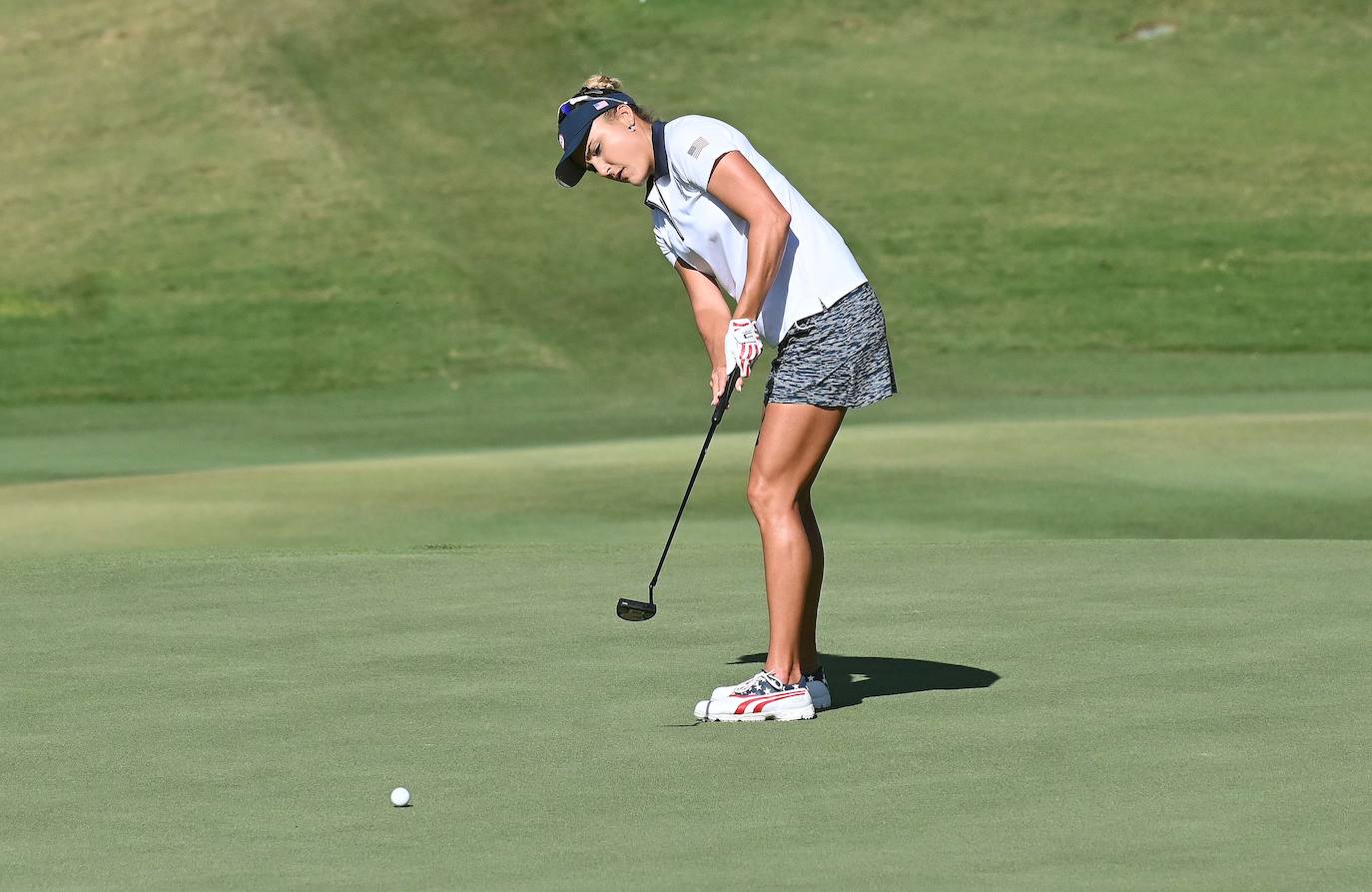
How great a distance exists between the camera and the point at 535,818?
209 inches

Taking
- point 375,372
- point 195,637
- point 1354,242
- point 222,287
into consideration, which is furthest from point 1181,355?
point 195,637

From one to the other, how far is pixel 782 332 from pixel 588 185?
90.8 ft

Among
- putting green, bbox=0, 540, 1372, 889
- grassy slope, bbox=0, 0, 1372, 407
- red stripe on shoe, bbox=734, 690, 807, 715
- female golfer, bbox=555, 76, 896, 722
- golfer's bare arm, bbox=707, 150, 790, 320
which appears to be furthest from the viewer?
grassy slope, bbox=0, 0, 1372, 407

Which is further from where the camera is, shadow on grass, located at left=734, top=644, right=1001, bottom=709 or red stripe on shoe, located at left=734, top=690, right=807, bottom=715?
shadow on grass, located at left=734, top=644, right=1001, bottom=709

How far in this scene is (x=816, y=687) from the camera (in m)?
6.88

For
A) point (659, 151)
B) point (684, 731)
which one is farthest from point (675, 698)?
point (659, 151)

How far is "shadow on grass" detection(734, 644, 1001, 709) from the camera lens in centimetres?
712

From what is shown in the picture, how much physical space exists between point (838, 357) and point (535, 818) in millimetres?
2015

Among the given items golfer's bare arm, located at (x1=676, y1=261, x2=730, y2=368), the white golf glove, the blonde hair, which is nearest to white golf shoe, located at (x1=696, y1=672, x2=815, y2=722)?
the white golf glove

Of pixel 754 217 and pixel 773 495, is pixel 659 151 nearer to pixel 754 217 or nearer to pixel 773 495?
pixel 754 217

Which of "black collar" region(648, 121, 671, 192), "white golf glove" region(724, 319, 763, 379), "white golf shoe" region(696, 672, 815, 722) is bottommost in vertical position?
"white golf shoe" region(696, 672, 815, 722)

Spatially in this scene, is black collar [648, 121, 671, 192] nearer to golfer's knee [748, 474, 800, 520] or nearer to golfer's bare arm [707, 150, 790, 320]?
golfer's bare arm [707, 150, 790, 320]

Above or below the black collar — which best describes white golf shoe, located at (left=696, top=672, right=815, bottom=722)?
below

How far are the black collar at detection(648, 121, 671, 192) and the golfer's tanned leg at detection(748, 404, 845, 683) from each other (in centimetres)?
77
